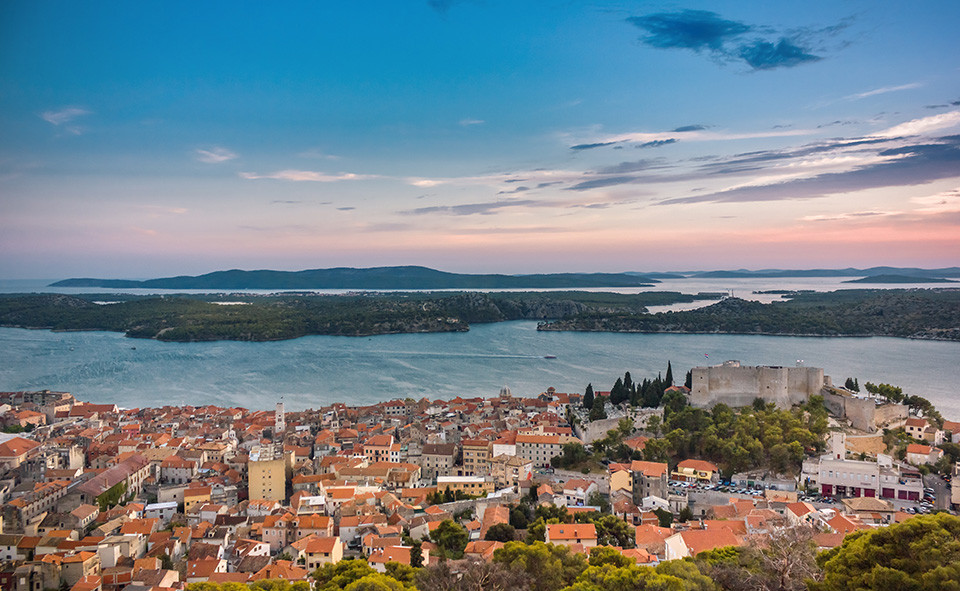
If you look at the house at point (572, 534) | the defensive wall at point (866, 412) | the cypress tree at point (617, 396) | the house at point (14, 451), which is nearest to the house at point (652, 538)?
the house at point (572, 534)

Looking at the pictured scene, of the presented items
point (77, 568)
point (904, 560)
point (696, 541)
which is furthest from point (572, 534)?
point (77, 568)

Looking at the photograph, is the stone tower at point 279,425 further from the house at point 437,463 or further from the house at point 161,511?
the house at point 161,511

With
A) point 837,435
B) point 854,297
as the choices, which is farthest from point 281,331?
point 854,297

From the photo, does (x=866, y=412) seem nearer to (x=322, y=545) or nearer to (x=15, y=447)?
(x=322, y=545)

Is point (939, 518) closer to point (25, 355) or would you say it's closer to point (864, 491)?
point (864, 491)

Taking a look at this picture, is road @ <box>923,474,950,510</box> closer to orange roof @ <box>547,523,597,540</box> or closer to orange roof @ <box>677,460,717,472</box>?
orange roof @ <box>677,460,717,472</box>

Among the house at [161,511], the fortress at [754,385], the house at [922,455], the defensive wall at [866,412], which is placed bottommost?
the house at [161,511]
